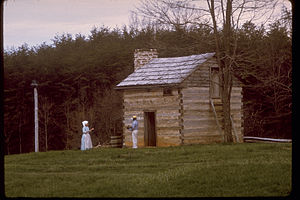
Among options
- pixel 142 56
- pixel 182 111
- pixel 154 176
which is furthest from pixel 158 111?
pixel 154 176

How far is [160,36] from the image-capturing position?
35.4 metres

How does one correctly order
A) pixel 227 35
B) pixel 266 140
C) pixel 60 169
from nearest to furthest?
pixel 60 169
pixel 227 35
pixel 266 140

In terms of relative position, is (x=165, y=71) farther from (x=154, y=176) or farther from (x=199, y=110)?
(x=154, y=176)

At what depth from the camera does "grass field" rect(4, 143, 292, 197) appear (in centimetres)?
1253

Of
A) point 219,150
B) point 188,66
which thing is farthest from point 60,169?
point 188,66

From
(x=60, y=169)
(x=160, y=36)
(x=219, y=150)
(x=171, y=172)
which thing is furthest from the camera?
(x=160, y=36)

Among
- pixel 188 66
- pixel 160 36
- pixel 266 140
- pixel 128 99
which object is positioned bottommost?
pixel 266 140

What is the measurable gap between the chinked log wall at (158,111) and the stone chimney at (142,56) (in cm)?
275

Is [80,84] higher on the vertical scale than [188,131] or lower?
higher

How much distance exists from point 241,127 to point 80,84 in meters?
14.9

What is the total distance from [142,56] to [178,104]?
5.77 meters

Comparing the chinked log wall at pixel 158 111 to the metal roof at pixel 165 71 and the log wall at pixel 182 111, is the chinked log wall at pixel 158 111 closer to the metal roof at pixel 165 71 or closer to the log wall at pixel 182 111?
the log wall at pixel 182 111

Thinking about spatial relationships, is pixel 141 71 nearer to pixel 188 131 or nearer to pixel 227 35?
pixel 188 131

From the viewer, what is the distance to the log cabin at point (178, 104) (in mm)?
28234
